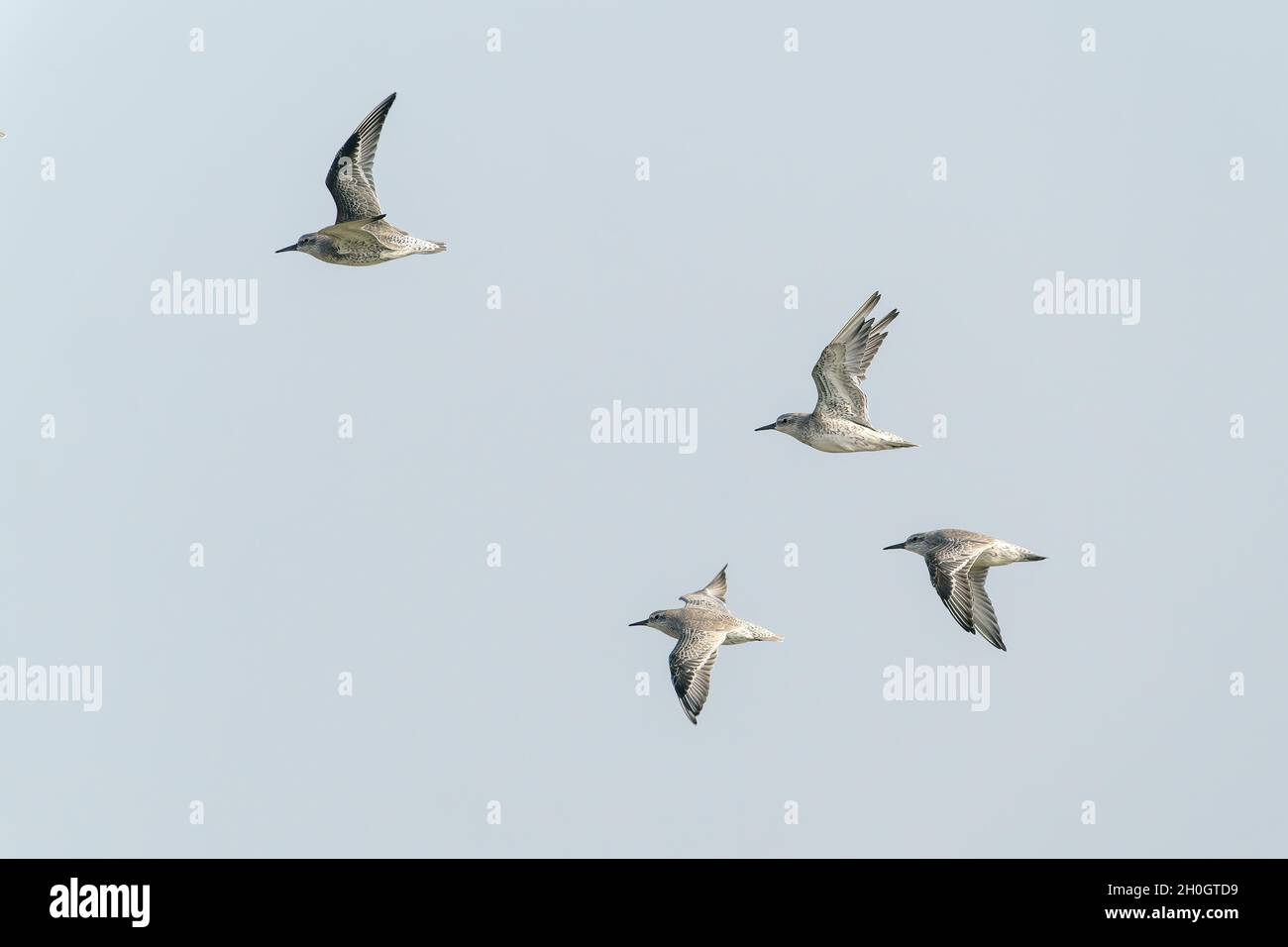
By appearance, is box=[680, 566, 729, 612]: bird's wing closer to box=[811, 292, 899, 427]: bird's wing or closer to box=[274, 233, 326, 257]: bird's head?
box=[811, 292, 899, 427]: bird's wing

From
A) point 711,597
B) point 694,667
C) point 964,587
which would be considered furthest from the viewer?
point 711,597

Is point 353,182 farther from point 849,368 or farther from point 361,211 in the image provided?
point 849,368

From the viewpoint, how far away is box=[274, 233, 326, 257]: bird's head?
63.4 feet

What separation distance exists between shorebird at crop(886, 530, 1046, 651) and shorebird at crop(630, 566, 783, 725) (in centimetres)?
198

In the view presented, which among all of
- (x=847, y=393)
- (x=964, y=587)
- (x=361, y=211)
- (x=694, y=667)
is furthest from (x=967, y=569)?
(x=361, y=211)

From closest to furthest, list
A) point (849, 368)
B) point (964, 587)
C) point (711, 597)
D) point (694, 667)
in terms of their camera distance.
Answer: point (964, 587), point (694, 667), point (849, 368), point (711, 597)

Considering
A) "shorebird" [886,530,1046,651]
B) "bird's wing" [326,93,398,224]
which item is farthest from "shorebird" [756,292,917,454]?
"bird's wing" [326,93,398,224]

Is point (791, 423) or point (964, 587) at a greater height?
point (791, 423)

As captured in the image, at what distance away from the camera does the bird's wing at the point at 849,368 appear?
18.7 meters

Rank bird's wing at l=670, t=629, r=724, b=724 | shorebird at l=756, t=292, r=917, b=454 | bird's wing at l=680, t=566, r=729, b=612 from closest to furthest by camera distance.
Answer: bird's wing at l=670, t=629, r=724, b=724 → shorebird at l=756, t=292, r=917, b=454 → bird's wing at l=680, t=566, r=729, b=612

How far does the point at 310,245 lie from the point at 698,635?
17.9ft

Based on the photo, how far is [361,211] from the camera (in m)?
19.0

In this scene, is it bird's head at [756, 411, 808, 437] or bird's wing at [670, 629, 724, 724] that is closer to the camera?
bird's wing at [670, 629, 724, 724]

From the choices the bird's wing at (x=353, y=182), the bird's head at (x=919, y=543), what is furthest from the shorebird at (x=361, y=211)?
the bird's head at (x=919, y=543)
